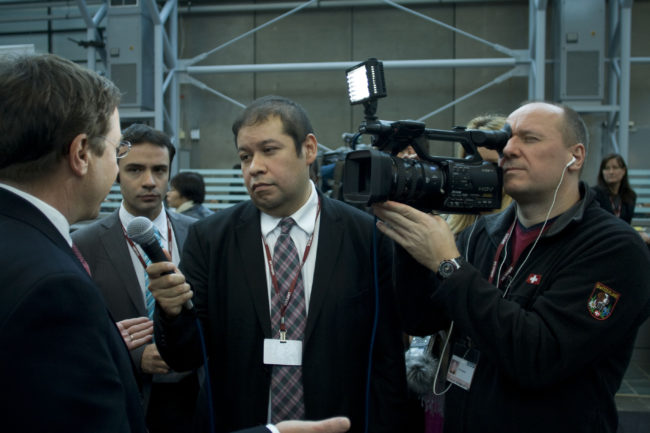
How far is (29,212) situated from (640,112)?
7593mm

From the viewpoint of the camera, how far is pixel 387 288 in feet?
5.42

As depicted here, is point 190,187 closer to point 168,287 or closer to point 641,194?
point 168,287

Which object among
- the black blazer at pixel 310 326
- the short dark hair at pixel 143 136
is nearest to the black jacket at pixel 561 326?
the black blazer at pixel 310 326

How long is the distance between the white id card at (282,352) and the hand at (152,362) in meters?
0.41

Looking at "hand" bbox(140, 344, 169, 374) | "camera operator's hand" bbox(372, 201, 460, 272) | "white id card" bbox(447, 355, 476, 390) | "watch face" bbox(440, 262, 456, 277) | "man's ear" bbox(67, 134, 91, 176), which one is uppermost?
"man's ear" bbox(67, 134, 91, 176)

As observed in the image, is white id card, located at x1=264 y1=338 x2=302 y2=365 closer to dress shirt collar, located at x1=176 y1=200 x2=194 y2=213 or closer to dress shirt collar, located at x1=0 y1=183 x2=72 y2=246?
dress shirt collar, located at x1=0 y1=183 x2=72 y2=246

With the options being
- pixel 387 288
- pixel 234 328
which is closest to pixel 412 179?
pixel 387 288

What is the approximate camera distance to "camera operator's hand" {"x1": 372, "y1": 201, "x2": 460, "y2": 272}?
136cm

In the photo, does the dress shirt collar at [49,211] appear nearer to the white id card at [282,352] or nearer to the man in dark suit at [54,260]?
the man in dark suit at [54,260]

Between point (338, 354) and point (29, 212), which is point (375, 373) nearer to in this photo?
point (338, 354)

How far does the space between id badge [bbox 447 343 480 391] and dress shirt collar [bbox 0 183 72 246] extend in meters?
1.09

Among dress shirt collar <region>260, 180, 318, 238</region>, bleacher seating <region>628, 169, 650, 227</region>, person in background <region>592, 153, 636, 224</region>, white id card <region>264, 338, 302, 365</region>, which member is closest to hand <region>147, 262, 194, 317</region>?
white id card <region>264, 338, 302, 365</region>

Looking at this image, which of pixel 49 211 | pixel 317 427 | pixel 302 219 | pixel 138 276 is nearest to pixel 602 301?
pixel 317 427

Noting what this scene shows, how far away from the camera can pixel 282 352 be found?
149cm
